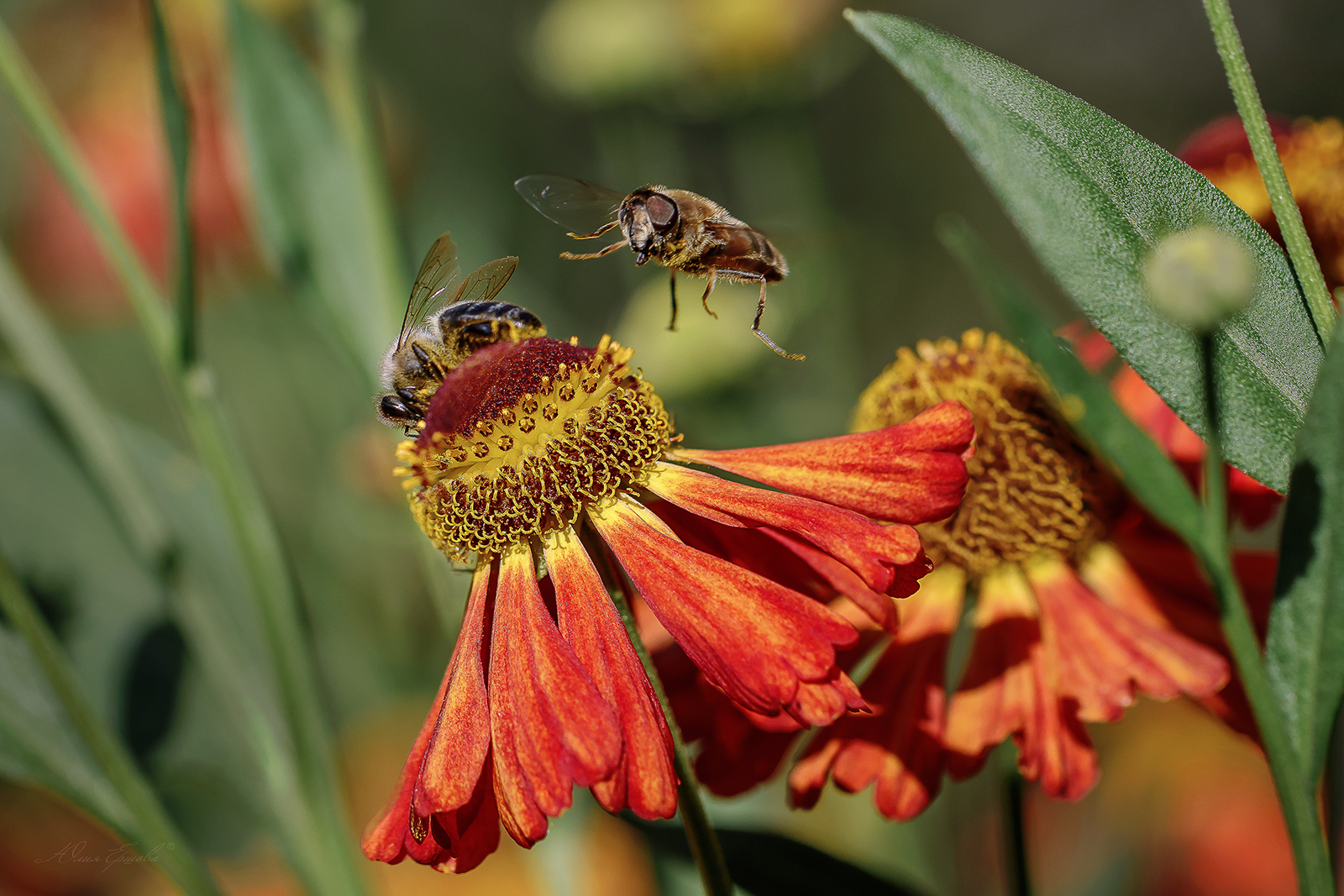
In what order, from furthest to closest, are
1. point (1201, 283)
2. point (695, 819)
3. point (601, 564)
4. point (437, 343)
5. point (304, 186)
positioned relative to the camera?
point (304, 186)
point (437, 343)
point (601, 564)
point (695, 819)
point (1201, 283)

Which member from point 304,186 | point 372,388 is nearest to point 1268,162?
point 372,388

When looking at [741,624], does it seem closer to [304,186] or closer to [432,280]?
[432,280]

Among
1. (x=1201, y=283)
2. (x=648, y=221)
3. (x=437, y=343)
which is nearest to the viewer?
(x=1201, y=283)

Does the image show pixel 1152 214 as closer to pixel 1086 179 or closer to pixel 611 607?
pixel 1086 179

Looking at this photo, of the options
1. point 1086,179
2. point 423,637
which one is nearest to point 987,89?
point 1086,179

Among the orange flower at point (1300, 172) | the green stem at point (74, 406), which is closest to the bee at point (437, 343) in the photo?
the green stem at point (74, 406)
